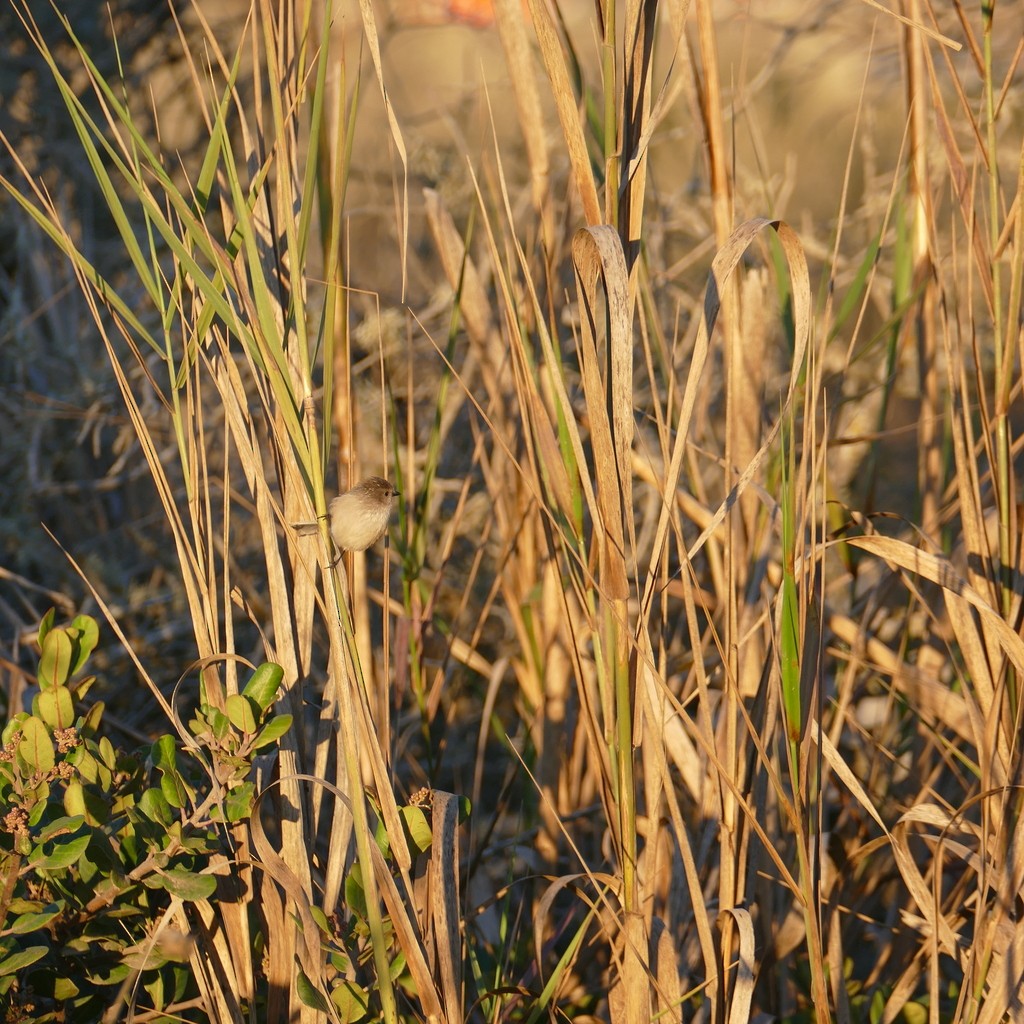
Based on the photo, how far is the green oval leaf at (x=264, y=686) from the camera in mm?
584

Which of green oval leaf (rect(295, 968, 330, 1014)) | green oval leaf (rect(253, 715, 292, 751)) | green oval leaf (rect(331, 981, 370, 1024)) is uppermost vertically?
green oval leaf (rect(253, 715, 292, 751))

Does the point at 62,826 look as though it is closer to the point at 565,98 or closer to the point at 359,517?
the point at 359,517

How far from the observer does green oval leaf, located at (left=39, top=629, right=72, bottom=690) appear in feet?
2.11

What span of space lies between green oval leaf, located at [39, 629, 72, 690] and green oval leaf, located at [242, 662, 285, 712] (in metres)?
0.14

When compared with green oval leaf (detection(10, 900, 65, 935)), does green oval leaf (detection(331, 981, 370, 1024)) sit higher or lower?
lower

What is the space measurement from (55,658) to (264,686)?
0.16m

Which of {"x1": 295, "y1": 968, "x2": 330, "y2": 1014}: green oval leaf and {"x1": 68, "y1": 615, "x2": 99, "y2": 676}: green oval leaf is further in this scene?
{"x1": 68, "y1": 615, "x2": 99, "y2": 676}: green oval leaf

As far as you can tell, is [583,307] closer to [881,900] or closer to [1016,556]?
[1016,556]

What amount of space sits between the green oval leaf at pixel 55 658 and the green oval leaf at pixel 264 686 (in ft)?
0.46

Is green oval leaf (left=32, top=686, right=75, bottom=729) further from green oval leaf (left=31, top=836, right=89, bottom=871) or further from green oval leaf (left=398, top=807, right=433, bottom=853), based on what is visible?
green oval leaf (left=398, top=807, right=433, bottom=853)

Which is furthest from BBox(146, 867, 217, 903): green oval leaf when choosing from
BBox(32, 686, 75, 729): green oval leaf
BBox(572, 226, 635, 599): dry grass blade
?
BBox(572, 226, 635, 599): dry grass blade

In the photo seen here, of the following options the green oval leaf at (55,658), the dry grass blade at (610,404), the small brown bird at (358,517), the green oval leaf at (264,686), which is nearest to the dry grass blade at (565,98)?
the dry grass blade at (610,404)

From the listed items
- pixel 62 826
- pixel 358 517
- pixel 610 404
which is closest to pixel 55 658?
pixel 62 826

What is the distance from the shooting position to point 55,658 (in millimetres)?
645
